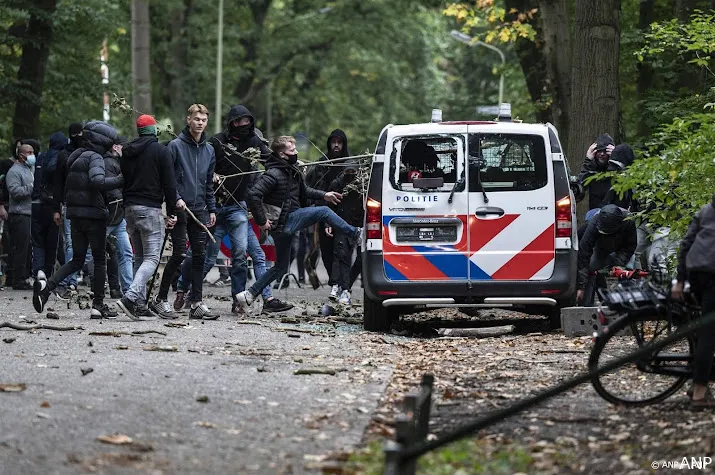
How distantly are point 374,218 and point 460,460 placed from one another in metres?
6.75

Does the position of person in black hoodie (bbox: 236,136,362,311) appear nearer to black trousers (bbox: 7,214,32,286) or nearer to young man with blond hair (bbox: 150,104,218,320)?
young man with blond hair (bbox: 150,104,218,320)

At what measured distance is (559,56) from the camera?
23172 millimetres

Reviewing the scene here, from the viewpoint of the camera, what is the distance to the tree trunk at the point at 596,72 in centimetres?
1883

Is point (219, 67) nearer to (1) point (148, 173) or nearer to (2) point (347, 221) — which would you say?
(2) point (347, 221)

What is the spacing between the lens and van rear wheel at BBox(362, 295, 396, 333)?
13.9 meters

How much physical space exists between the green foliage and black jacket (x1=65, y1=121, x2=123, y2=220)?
7527 millimetres

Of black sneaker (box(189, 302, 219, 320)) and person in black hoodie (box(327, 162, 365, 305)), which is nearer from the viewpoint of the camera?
black sneaker (box(189, 302, 219, 320))

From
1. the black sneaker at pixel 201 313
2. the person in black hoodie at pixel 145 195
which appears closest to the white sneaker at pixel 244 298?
the black sneaker at pixel 201 313

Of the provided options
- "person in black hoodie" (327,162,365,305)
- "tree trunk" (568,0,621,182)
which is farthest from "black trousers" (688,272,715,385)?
"tree trunk" (568,0,621,182)

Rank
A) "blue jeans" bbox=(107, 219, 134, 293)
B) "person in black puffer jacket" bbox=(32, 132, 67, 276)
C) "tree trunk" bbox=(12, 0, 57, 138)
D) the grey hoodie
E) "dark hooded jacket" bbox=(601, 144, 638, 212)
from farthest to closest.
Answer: "tree trunk" bbox=(12, 0, 57, 138) < the grey hoodie < "person in black puffer jacket" bbox=(32, 132, 67, 276) < "blue jeans" bbox=(107, 219, 134, 293) < "dark hooded jacket" bbox=(601, 144, 638, 212)

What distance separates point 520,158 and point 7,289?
9143 millimetres

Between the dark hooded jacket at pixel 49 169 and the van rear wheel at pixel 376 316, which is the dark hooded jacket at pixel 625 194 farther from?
the dark hooded jacket at pixel 49 169

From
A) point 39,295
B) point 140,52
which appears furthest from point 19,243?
point 140,52

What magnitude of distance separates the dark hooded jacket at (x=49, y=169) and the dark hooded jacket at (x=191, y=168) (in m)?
4.26
